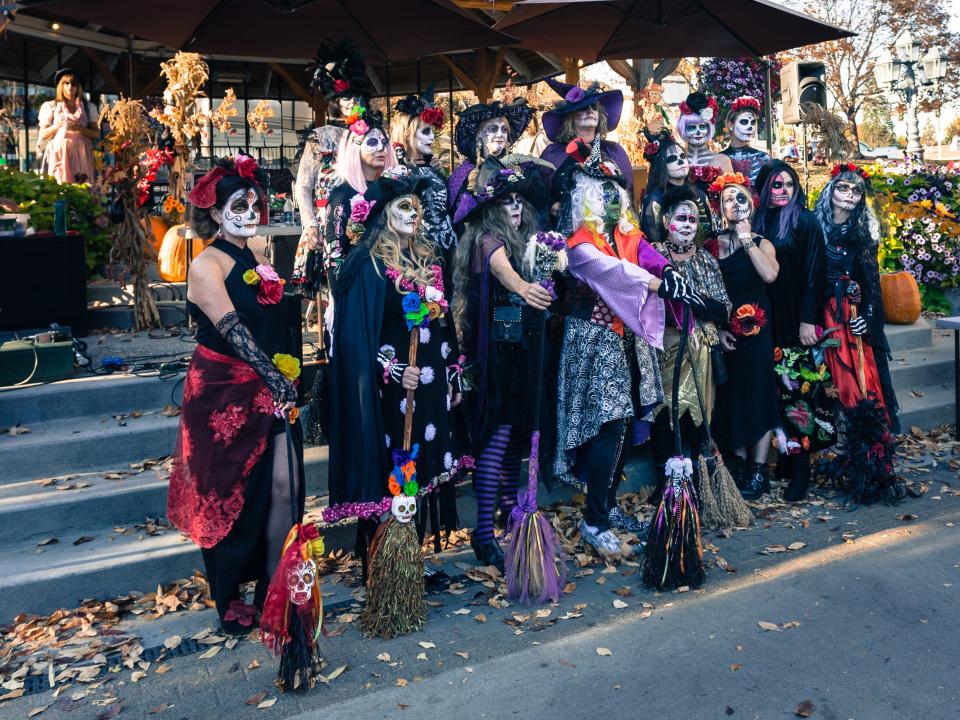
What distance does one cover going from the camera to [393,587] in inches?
156

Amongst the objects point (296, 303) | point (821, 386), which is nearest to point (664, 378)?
point (821, 386)

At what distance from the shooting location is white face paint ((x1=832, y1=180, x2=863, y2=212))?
5.74m

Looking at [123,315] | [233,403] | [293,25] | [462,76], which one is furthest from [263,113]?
[233,403]

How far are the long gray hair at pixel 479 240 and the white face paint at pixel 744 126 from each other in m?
2.30

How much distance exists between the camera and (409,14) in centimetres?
679

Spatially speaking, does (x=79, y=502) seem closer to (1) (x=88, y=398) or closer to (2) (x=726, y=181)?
(1) (x=88, y=398)

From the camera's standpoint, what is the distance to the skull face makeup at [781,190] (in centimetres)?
580

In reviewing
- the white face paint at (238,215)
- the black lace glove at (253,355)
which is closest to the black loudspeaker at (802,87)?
the white face paint at (238,215)

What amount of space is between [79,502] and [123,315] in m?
3.26

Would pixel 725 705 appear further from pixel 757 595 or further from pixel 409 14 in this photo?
pixel 409 14

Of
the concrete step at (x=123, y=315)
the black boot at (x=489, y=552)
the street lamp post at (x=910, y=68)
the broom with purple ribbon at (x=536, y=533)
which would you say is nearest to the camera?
the broom with purple ribbon at (x=536, y=533)

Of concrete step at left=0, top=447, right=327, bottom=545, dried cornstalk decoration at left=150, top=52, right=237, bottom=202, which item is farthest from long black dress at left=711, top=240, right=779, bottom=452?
dried cornstalk decoration at left=150, top=52, right=237, bottom=202

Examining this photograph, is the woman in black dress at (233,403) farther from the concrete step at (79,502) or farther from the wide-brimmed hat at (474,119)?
the wide-brimmed hat at (474,119)

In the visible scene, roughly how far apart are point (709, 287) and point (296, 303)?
2.32m
